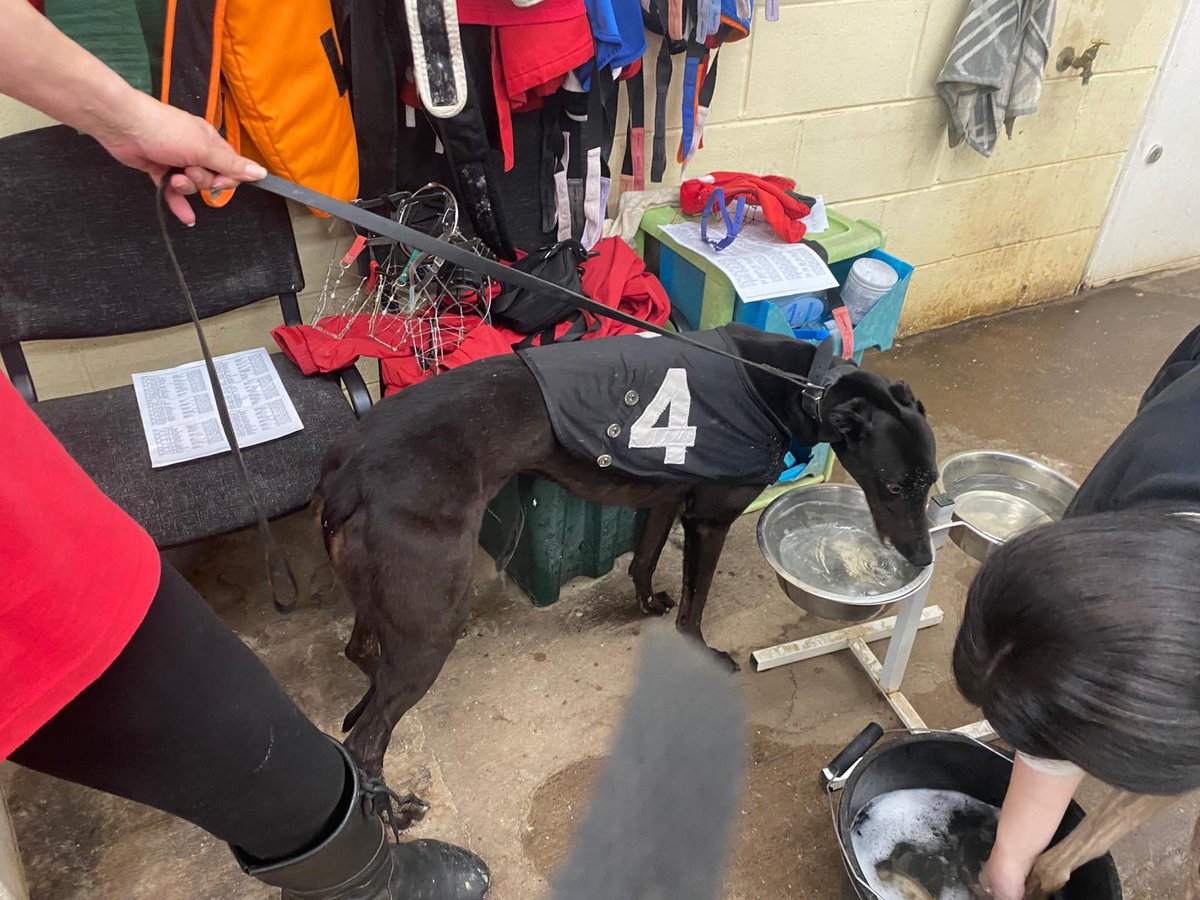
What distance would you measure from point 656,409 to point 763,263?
73 centimetres

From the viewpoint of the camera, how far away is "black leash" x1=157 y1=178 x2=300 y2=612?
3.48 ft

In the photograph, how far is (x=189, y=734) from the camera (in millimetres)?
817

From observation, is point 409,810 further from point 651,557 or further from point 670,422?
point 670,422

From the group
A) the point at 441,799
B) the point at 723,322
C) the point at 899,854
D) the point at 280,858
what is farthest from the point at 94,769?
the point at 723,322

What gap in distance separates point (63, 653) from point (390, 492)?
814 millimetres

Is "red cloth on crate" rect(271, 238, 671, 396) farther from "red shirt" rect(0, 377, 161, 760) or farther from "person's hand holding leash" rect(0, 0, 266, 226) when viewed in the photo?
"red shirt" rect(0, 377, 161, 760)

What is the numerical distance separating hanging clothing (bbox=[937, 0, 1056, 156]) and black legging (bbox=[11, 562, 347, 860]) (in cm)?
299

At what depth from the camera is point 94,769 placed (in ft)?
2.62

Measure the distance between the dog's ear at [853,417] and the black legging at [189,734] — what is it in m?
1.21

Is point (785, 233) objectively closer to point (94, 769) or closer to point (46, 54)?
point (46, 54)

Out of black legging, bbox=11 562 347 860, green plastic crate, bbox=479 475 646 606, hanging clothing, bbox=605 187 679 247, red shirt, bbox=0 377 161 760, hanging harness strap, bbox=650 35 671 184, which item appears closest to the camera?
red shirt, bbox=0 377 161 760

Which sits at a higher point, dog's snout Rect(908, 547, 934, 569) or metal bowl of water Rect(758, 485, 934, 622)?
dog's snout Rect(908, 547, 934, 569)

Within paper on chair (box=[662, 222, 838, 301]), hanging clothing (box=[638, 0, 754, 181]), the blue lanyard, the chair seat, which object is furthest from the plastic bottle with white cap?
the chair seat

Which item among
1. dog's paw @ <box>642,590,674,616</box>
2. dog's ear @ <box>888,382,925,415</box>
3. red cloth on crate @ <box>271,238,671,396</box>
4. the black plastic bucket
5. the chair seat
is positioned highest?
dog's ear @ <box>888,382,925,415</box>
